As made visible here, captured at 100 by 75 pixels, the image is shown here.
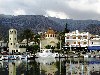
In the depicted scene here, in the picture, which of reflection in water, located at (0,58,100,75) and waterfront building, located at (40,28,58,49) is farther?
waterfront building, located at (40,28,58,49)

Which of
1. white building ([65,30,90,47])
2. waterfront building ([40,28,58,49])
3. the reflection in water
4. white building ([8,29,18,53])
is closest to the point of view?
the reflection in water

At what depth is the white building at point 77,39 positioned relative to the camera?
141625mm

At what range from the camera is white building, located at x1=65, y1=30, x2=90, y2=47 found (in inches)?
5576

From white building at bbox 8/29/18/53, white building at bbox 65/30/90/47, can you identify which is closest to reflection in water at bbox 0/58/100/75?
white building at bbox 8/29/18/53

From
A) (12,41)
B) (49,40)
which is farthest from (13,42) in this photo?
(49,40)

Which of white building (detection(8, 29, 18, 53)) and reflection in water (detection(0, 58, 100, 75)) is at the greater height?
white building (detection(8, 29, 18, 53))

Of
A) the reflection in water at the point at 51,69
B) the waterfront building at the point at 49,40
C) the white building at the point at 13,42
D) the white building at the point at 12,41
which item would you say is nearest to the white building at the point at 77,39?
the waterfront building at the point at 49,40

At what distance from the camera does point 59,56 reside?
121 metres

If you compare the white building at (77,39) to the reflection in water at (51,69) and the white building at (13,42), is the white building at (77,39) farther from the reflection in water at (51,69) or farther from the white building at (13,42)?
the reflection in water at (51,69)

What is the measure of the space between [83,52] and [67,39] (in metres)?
11.9

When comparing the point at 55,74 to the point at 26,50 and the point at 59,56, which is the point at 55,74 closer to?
the point at 59,56

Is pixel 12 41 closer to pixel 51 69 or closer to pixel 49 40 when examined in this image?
pixel 49 40

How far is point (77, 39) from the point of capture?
143m

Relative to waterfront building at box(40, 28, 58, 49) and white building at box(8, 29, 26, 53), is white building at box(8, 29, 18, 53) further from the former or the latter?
waterfront building at box(40, 28, 58, 49)
